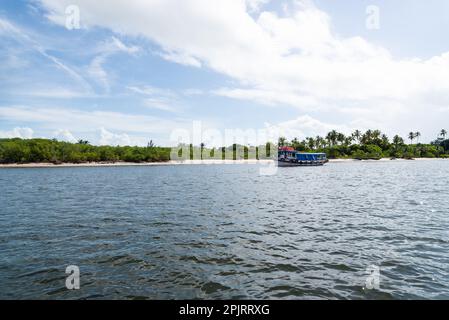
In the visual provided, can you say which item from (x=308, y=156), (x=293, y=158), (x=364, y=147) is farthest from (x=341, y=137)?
(x=293, y=158)

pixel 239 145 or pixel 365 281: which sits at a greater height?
pixel 239 145

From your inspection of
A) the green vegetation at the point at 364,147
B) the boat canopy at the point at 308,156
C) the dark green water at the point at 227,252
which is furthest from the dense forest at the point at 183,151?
the dark green water at the point at 227,252

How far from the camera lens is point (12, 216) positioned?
21.1 meters

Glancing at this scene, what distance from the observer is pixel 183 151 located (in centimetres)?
17550

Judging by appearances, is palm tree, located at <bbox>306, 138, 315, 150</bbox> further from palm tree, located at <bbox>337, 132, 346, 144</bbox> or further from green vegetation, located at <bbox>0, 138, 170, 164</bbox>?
green vegetation, located at <bbox>0, 138, 170, 164</bbox>

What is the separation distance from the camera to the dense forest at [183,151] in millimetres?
129125

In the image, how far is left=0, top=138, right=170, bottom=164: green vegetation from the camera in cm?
12588

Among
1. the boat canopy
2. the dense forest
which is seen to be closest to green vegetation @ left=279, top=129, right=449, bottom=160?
the dense forest

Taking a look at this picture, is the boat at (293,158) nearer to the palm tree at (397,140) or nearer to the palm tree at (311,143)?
the palm tree at (311,143)

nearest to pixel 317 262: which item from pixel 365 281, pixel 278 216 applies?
pixel 365 281

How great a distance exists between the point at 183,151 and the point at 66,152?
68.9m

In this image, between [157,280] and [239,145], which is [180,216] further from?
[239,145]

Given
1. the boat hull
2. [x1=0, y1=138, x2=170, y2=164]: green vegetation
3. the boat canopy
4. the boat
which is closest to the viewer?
the boat
